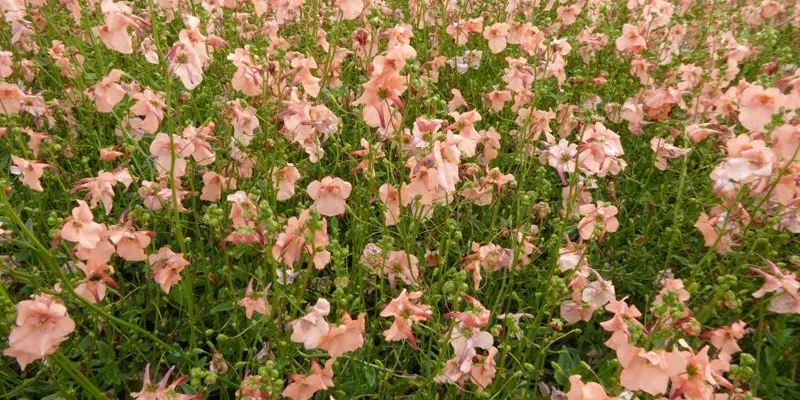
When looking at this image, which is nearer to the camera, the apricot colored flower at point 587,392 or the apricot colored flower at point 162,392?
the apricot colored flower at point 587,392

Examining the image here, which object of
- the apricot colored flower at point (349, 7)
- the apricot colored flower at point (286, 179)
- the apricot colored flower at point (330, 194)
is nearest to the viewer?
the apricot colored flower at point (330, 194)

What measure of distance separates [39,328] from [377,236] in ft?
4.63

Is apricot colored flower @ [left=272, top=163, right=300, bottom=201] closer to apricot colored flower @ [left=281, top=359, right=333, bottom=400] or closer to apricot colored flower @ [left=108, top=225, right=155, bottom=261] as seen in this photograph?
apricot colored flower @ [left=108, top=225, right=155, bottom=261]

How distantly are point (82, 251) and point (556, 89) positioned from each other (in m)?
2.63

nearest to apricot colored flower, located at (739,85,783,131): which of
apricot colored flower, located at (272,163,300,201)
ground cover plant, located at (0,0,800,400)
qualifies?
ground cover plant, located at (0,0,800,400)

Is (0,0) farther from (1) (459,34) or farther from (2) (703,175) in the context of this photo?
(2) (703,175)

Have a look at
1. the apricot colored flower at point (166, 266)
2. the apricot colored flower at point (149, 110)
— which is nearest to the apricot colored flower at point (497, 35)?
the apricot colored flower at point (149, 110)

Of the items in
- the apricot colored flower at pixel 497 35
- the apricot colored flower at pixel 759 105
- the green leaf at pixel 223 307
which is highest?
the apricot colored flower at pixel 759 105

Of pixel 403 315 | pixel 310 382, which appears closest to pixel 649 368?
pixel 403 315

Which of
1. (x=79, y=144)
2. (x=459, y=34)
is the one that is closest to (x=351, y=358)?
(x=79, y=144)

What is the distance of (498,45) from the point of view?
3.13m

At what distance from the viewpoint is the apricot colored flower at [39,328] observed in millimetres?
1394

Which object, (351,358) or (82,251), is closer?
(82,251)

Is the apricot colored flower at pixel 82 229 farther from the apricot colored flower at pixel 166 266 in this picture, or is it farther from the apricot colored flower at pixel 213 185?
the apricot colored flower at pixel 213 185
